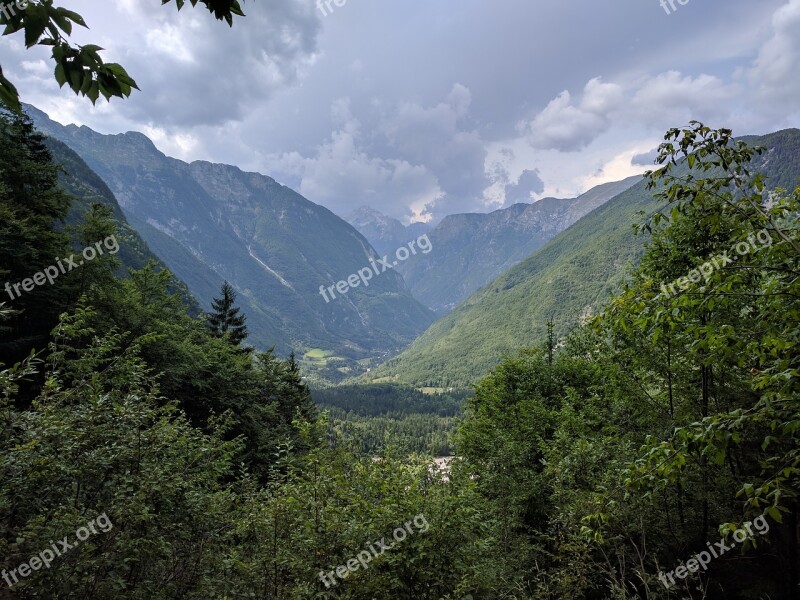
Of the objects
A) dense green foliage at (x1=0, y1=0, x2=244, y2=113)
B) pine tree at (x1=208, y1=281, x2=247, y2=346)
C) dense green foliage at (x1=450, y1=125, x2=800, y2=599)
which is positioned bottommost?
dense green foliage at (x1=450, y1=125, x2=800, y2=599)

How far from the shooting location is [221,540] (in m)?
8.23

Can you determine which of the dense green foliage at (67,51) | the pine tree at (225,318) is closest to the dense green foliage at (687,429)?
the dense green foliage at (67,51)

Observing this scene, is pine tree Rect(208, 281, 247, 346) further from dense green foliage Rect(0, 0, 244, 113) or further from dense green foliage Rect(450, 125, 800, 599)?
dense green foliage Rect(0, 0, 244, 113)

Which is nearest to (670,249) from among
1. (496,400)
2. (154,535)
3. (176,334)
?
(154,535)

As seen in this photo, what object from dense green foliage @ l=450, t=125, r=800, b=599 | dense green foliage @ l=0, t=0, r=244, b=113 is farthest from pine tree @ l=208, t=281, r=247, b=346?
dense green foliage @ l=0, t=0, r=244, b=113

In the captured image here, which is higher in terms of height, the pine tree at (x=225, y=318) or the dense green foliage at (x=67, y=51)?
the pine tree at (x=225, y=318)

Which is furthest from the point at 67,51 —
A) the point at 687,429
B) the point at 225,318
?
the point at 225,318

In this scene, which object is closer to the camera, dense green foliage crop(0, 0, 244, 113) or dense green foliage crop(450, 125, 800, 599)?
dense green foliage crop(0, 0, 244, 113)

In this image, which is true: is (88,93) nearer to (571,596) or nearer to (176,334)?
(571,596)

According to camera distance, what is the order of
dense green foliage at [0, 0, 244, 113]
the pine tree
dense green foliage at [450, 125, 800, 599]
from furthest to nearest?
the pine tree → dense green foliage at [450, 125, 800, 599] → dense green foliage at [0, 0, 244, 113]

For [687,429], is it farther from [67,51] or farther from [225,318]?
[225,318]

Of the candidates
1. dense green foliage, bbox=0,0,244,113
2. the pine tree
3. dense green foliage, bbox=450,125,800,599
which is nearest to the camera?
dense green foliage, bbox=0,0,244,113

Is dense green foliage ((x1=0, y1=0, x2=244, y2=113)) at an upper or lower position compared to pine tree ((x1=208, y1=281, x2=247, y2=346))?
lower

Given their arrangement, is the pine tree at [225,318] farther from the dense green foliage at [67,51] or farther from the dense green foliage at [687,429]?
the dense green foliage at [67,51]
